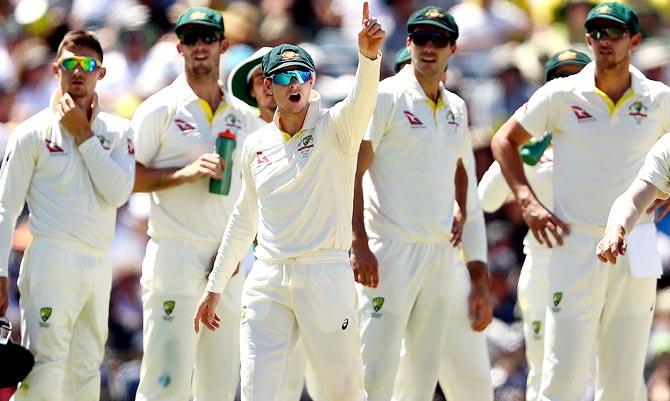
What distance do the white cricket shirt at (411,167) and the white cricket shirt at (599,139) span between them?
25.3 inches

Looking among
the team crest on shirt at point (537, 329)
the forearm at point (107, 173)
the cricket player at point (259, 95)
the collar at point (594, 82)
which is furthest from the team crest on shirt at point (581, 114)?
the forearm at point (107, 173)

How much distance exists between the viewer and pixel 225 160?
10.1 m

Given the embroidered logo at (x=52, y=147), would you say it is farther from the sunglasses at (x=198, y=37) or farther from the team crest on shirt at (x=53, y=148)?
the sunglasses at (x=198, y=37)

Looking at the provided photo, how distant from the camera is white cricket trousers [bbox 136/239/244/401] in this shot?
1004 centimetres

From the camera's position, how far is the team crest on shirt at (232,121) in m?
10.4

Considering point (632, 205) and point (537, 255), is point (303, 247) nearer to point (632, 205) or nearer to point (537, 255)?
point (632, 205)

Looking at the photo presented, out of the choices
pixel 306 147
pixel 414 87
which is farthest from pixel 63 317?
pixel 414 87

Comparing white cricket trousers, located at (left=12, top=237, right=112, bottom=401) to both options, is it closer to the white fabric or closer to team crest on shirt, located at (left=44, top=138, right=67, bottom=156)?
team crest on shirt, located at (left=44, top=138, right=67, bottom=156)

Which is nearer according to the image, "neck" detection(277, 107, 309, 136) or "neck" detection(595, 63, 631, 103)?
"neck" detection(277, 107, 309, 136)

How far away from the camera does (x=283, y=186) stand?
28.2 ft

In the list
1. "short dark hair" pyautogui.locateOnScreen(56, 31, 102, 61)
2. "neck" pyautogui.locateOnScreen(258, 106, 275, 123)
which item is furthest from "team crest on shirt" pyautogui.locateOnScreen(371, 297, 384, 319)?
"short dark hair" pyautogui.locateOnScreen(56, 31, 102, 61)

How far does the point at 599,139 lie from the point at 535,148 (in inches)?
55.3

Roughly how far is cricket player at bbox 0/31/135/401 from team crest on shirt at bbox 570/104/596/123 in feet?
8.53

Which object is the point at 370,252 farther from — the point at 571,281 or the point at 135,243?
the point at 135,243
